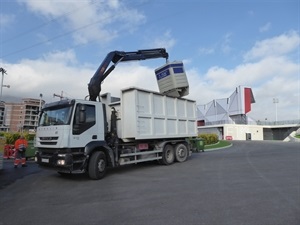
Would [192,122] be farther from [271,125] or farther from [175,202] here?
[271,125]

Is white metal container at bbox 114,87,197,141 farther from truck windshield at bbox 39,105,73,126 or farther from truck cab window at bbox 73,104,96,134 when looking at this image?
truck windshield at bbox 39,105,73,126

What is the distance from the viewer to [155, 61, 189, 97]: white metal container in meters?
13.1

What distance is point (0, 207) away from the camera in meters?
5.92

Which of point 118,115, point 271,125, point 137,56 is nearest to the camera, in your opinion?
point 118,115

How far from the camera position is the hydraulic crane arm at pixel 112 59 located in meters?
11.0

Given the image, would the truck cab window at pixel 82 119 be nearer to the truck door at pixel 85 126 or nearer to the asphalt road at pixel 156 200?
the truck door at pixel 85 126

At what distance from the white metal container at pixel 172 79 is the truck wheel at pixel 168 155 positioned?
2.58 metres

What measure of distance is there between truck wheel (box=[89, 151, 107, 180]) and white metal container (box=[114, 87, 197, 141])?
165 centimetres

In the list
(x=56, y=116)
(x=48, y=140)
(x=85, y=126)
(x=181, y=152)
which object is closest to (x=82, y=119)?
(x=85, y=126)

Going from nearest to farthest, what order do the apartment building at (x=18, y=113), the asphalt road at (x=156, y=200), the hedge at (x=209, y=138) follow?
1. the asphalt road at (x=156, y=200)
2. the hedge at (x=209, y=138)
3. the apartment building at (x=18, y=113)

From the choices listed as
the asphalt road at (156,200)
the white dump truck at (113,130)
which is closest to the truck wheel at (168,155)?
the white dump truck at (113,130)

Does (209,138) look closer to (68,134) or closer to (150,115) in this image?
(150,115)

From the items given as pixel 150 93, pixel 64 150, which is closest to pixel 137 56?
pixel 150 93

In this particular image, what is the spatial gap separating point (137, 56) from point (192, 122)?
4.58 meters
